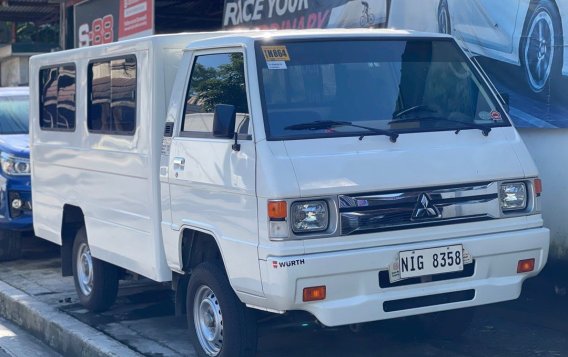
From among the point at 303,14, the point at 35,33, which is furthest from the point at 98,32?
the point at 35,33

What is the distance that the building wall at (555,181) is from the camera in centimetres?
739

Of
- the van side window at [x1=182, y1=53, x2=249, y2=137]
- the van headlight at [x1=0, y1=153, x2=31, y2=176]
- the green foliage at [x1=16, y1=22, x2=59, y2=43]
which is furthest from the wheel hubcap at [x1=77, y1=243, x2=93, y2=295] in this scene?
the green foliage at [x1=16, y1=22, x2=59, y2=43]

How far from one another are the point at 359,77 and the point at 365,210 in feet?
3.34

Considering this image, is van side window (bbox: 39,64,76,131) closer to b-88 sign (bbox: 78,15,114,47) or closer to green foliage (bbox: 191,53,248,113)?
green foliage (bbox: 191,53,248,113)

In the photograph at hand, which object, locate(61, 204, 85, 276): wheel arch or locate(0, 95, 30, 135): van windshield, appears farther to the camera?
locate(0, 95, 30, 135): van windshield

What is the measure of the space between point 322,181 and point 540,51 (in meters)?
3.05

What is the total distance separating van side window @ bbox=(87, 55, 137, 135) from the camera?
675 cm

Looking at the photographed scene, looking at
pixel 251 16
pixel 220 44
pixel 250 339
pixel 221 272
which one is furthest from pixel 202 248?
pixel 251 16

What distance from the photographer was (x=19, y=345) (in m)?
7.55

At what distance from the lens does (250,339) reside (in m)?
5.57

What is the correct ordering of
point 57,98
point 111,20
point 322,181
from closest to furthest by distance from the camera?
point 322,181 < point 57,98 < point 111,20

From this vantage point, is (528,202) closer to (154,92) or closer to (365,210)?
(365,210)

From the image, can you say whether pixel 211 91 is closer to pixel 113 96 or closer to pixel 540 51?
pixel 113 96

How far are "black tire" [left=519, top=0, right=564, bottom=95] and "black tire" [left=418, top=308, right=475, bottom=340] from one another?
6.59 ft
